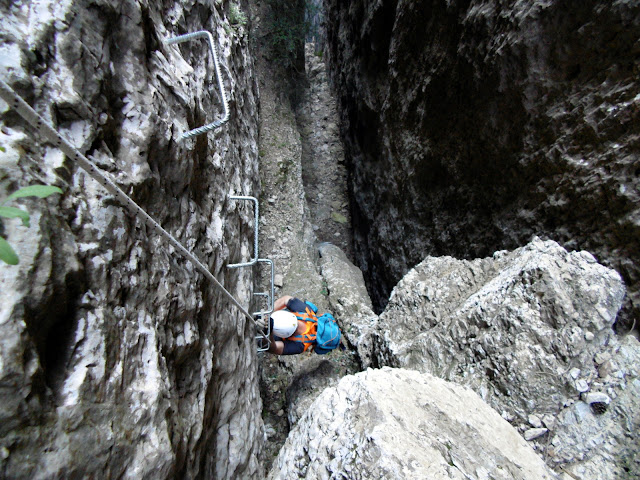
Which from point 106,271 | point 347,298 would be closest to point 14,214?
point 106,271

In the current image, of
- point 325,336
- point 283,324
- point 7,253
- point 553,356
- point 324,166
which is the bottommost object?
point 553,356

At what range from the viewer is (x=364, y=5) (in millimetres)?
5102

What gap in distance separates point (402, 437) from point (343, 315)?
3133 millimetres

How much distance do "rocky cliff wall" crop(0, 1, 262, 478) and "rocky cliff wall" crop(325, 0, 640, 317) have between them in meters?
2.56

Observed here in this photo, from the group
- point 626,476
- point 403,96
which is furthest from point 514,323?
point 403,96

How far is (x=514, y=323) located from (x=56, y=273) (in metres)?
2.32

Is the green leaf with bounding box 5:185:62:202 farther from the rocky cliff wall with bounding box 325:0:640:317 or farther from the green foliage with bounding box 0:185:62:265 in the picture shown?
the rocky cliff wall with bounding box 325:0:640:317

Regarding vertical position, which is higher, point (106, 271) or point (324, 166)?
point (324, 166)

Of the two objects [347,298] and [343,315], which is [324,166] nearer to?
[347,298]

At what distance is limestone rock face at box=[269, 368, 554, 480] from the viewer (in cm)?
112

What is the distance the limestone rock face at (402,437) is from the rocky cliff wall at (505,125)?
54.5 inches

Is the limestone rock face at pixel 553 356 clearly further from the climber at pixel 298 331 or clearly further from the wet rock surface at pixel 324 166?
the wet rock surface at pixel 324 166

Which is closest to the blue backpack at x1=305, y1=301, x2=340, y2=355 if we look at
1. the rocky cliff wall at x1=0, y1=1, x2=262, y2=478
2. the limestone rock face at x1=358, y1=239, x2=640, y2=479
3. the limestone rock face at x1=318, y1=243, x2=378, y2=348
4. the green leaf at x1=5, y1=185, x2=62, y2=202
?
the limestone rock face at x1=318, y1=243, x2=378, y2=348

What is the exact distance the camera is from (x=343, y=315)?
4289 mm
